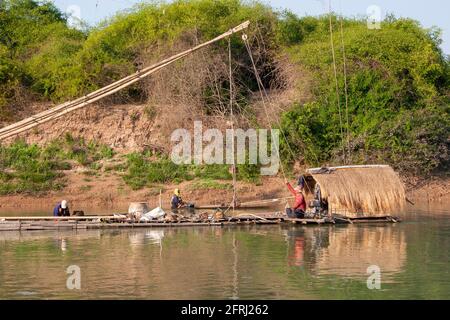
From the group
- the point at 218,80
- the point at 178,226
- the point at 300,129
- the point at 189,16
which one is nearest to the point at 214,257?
the point at 178,226

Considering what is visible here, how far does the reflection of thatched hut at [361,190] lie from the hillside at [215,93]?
5651 mm

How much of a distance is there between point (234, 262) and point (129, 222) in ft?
18.0

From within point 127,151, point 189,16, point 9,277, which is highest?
point 189,16

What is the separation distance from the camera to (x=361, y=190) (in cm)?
2395

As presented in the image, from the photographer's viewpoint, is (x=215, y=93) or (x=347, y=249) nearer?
(x=347, y=249)

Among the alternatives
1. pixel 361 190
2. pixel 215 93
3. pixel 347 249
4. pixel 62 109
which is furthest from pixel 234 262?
pixel 215 93

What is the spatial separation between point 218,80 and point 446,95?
8.25m

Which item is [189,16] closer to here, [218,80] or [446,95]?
[218,80]

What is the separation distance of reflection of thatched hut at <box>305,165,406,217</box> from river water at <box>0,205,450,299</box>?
0.70m

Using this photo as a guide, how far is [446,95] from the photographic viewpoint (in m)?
32.8

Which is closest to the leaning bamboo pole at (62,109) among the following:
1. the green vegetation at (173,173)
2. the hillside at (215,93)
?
the green vegetation at (173,173)

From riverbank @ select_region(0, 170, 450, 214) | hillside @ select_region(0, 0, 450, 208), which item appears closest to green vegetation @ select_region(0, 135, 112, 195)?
hillside @ select_region(0, 0, 450, 208)

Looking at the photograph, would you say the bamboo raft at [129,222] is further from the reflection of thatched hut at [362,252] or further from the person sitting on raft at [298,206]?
the reflection of thatched hut at [362,252]

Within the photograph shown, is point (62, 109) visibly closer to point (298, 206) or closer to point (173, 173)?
point (298, 206)
